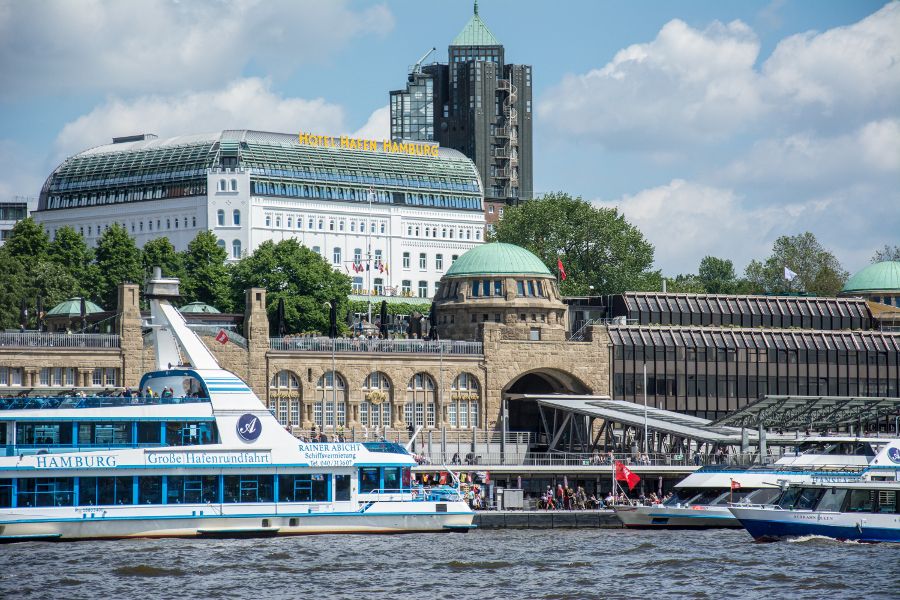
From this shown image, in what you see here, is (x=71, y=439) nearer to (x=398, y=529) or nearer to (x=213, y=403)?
(x=213, y=403)

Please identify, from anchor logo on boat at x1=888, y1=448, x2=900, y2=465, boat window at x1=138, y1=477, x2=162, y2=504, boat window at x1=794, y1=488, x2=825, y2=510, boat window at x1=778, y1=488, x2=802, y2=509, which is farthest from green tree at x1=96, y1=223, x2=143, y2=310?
boat window at x1=794, y1=488, x2=825, y2=510

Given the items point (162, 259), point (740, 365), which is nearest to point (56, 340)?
point (740, 365)

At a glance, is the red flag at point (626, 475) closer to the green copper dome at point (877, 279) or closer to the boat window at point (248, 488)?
the boat window at point (248, 488)

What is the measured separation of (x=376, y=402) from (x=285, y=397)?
6866 mm

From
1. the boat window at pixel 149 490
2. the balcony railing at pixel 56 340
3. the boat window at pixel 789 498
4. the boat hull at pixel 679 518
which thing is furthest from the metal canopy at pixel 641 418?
the boat window at pixel 149 490

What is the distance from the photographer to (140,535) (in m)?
83.2

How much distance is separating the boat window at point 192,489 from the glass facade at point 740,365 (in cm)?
5505

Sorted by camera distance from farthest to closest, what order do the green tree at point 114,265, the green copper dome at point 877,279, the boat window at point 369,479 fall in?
the green tree at point 114,265
the green copper dome at point 877,279
the boat window at point 369,479

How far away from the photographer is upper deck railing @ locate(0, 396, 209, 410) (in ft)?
271

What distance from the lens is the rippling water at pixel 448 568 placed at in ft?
219

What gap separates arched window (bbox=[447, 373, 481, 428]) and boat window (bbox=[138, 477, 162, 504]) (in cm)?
4738

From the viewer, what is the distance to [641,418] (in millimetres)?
117812

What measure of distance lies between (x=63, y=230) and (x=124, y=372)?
2566 inches

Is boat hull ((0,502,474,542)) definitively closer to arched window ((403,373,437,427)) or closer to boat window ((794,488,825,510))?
boat window ((794,488,825,510))
